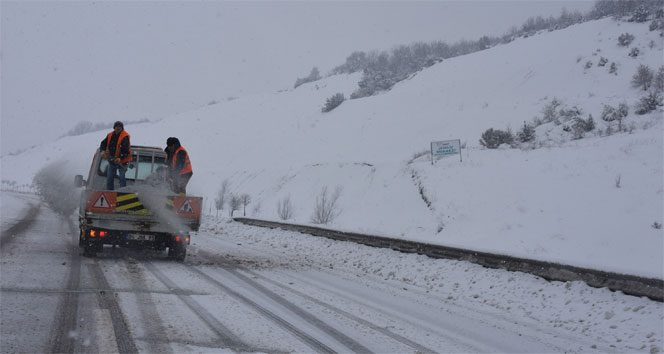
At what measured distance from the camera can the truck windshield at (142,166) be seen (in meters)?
11.0

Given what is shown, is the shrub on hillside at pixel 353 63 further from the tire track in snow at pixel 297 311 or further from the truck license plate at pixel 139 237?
the tire track in snow at pixel 297 311

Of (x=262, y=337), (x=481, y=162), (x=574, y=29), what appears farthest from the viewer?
(x=574, y=29)

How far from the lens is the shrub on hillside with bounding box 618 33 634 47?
130ft

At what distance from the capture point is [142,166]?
11070 millimetres

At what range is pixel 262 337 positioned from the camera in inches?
186

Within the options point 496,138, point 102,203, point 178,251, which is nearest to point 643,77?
point 496,138

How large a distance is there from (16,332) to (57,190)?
30391 mm

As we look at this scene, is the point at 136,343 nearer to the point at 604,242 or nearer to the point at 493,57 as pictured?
the point at 604,242

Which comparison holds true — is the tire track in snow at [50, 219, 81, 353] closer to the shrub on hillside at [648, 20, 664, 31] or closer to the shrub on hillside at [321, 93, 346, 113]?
the shrub on hillside at [648, 20, 664, 31]

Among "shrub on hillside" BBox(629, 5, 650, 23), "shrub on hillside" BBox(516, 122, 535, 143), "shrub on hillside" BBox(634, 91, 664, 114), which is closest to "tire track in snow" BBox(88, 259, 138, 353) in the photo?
"shrub on hillside" BBox(516, 122, 535, 143)

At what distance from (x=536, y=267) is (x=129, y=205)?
25.3ft

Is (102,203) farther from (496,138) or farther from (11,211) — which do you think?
(496,138)

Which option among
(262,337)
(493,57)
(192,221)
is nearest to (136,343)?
(262,337)

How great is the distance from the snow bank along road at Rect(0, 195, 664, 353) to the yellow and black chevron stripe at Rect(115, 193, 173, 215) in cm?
102
